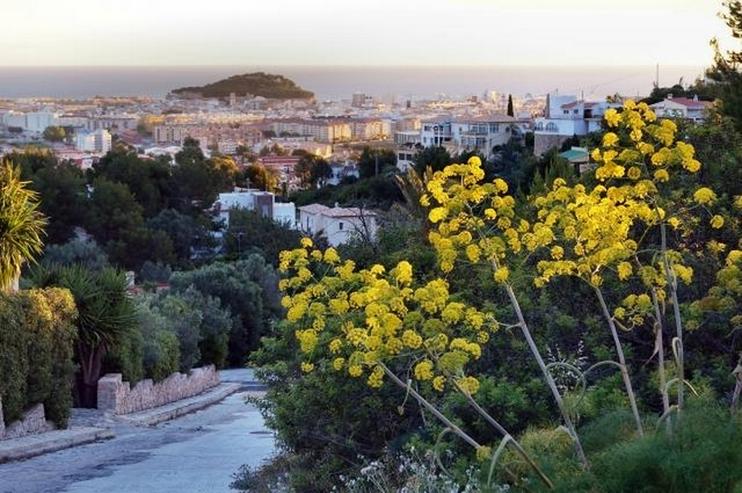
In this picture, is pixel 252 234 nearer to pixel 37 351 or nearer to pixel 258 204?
pixel 258 204

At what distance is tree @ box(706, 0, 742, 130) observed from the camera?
14.7m

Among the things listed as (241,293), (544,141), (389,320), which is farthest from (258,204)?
(389,320)

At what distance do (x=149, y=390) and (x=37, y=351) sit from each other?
5.02 metres

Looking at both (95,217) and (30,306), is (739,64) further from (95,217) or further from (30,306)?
(95,217)

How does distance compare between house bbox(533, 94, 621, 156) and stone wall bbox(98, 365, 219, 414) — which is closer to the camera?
stone wall bbox(98, 365, 219, 414)

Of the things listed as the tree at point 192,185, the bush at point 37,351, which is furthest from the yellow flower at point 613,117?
the tree at point 192,185

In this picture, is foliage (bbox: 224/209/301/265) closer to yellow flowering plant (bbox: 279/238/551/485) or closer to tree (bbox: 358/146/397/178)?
tree (bbox: 358/146/397/178)

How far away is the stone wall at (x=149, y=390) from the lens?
20578 millimetres

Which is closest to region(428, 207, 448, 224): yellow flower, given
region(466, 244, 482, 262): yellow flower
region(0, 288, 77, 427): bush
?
region(466, 244, 482, 262): yellow flower

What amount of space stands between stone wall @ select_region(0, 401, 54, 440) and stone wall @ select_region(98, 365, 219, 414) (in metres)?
2.42

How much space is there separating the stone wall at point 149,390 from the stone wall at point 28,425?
242 cm

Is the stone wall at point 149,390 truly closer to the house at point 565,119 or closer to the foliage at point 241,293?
the foliage at point 241,293

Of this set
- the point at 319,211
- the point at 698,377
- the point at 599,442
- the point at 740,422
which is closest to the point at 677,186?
the point at 698,377

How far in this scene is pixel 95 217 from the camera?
45156mm
